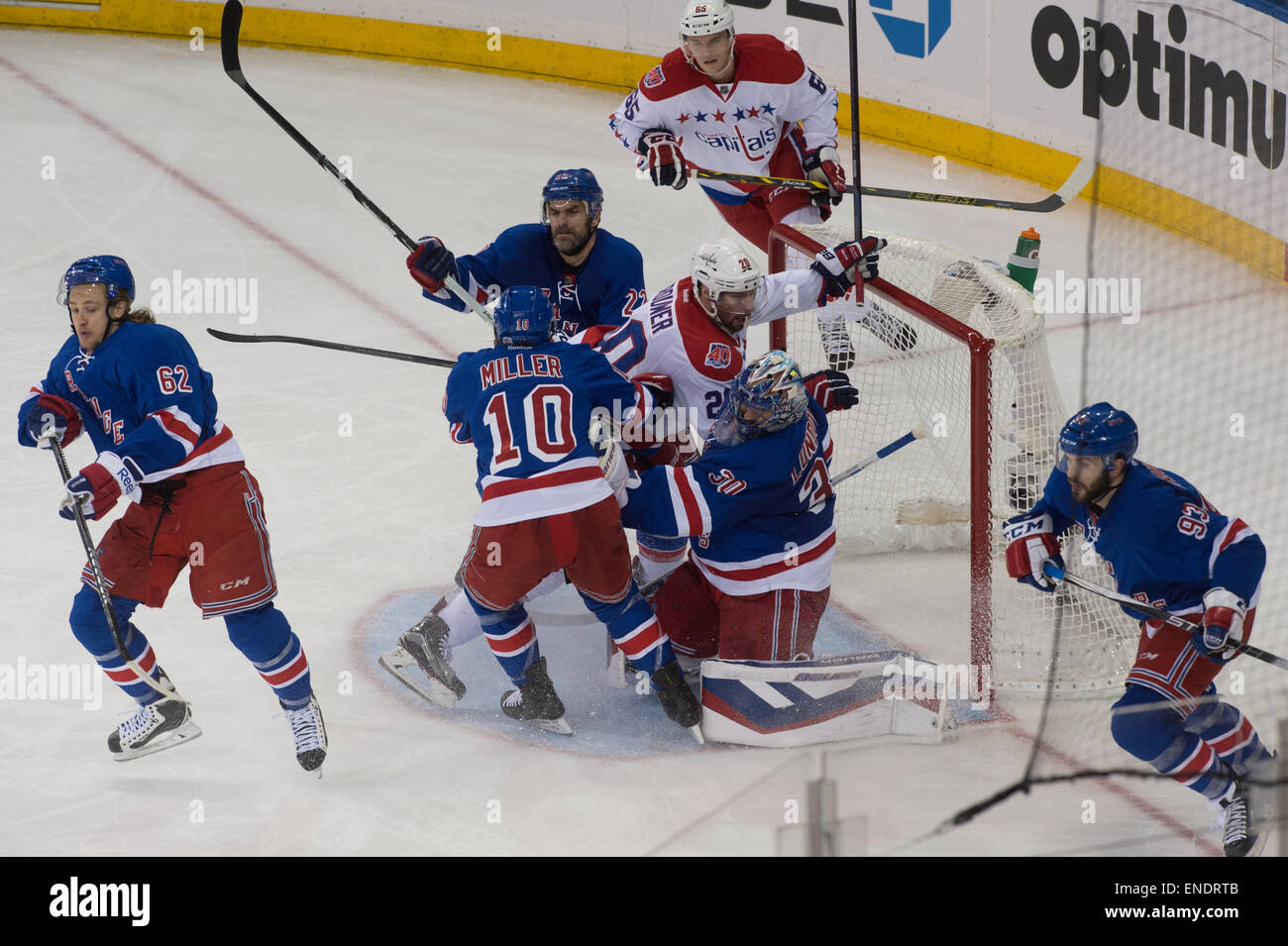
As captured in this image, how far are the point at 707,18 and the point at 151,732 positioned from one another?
2.64 m

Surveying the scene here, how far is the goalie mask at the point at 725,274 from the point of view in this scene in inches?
162

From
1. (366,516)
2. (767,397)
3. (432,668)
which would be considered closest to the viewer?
(767,397)

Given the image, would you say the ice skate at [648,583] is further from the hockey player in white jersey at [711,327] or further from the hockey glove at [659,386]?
the hockey glove at [659,386]

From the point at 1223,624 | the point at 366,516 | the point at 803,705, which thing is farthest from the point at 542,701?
the point at 1223,624

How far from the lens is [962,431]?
4773mm

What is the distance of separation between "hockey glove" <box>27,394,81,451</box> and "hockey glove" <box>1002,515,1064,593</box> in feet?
6.86

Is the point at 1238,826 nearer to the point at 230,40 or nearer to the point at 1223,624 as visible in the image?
the point at 1223,624

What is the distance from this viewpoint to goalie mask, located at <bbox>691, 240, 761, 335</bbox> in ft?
13.5

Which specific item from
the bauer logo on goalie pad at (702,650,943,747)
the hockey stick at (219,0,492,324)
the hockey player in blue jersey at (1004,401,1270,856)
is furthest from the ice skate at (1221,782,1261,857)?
the hockey stick at (219,0,492,324)

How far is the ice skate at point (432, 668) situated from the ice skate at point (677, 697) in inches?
21.3

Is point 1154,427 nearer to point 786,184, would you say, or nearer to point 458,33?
point 786,184
